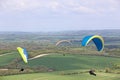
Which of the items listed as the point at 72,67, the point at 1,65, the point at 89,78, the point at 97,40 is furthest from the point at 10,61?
the point at 97,40

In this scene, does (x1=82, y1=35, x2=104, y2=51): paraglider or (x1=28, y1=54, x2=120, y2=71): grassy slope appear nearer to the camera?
(x1=82, y1=35, x2=104, y2=51): paraglider

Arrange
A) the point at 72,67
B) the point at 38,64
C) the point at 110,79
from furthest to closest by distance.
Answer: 1. the point at 38,64
2. the point at 72,67
3. the point at 110,79

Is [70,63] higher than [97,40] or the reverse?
the reverse

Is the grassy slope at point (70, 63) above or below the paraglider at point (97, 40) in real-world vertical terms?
Answer: below

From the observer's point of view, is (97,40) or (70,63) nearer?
(97,40)

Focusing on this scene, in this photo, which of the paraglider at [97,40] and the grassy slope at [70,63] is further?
the grassy slope at [70,63]

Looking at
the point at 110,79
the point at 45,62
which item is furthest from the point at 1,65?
the point at 110,79

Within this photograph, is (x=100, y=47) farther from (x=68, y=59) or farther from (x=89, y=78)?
(x=68, y=59)

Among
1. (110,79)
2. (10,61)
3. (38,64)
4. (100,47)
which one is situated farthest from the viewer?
(10,61)

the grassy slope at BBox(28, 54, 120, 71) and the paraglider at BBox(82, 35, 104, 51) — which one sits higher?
the paraglider at BBox(82, 35, 104, 51)

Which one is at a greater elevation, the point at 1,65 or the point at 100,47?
the point at 100,47

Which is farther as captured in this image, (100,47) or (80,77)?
(80,77)
